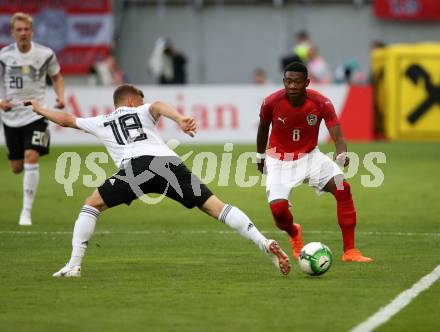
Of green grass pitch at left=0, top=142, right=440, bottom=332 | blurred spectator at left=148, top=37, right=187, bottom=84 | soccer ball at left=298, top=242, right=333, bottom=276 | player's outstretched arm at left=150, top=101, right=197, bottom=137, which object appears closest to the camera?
green grass pitch at left=0, top=142, right=440, bottom=332

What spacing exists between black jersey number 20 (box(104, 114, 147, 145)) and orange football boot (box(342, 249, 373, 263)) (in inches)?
96.8

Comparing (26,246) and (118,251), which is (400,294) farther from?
(26,246)

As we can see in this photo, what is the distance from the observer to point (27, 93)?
16109mm

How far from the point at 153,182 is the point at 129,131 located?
1.63 feet

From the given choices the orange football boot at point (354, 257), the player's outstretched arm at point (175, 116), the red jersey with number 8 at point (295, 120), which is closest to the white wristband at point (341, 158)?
the red jersey with number 8 at point (295, 120)

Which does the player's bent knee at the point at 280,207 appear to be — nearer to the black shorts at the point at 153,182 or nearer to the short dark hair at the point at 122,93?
the black shorts at the point at 153,182

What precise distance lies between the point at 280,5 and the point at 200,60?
10.2 feet

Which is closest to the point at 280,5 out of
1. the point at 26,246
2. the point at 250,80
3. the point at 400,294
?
the point at 250,80

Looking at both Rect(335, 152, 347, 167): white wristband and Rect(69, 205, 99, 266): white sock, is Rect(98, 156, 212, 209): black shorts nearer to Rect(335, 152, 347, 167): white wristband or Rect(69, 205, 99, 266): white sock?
Rect(69, 205, 99, 266): white sock

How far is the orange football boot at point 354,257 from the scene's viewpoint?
12.2 metres

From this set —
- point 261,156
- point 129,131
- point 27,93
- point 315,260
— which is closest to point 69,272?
point 129,131

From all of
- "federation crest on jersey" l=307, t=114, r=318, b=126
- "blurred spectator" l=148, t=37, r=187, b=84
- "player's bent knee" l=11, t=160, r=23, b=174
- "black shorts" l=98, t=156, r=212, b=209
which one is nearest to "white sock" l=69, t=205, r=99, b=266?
"black shorts" l=98, t=156, r=212, b=209

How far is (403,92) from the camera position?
30.3 metres

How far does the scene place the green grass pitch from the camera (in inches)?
356
